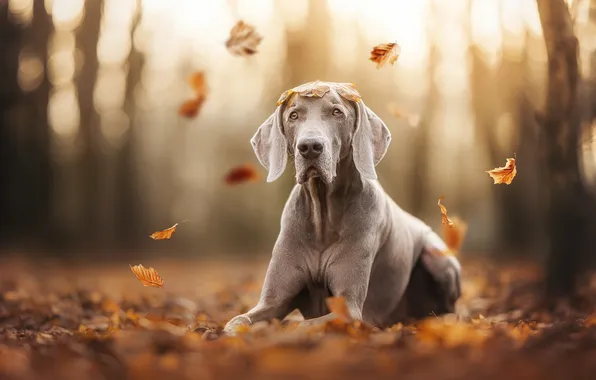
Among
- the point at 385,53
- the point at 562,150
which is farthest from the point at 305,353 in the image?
the point at 562,150

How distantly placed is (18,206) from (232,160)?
1122 centimetres

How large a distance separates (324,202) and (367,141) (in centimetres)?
54

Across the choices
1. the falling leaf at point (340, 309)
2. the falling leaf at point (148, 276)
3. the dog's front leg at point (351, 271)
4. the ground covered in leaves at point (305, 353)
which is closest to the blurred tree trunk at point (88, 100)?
the ground covered in leaves at point (305, 353)

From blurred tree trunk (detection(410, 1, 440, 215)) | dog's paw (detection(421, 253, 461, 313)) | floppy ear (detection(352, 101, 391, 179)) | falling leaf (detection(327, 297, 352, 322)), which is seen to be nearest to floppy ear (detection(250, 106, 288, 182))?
floppy ear (detection(352, 101, 391, 179))

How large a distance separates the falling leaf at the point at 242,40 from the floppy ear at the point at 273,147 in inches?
49.7

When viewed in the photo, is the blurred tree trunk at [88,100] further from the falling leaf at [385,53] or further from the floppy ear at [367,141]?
the floppy ear at [367,141]

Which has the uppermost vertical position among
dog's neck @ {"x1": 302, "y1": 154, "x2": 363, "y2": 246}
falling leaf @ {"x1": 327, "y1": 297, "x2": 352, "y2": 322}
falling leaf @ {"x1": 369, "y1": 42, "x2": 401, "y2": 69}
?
falling leaf @ {"x1": 369, "y1": 42, "x2": 401, "y2": 69}

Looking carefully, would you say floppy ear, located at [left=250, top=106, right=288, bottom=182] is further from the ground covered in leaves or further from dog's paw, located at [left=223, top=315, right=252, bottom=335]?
the ground covered in leaves

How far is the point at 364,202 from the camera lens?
16.1 feet

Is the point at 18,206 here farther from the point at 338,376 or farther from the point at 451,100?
the point at 338,376

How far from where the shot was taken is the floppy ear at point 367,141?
4.66 metres

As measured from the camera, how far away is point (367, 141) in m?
4.75

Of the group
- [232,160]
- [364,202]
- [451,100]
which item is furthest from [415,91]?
[364,202]

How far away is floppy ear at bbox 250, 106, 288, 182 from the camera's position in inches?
187
